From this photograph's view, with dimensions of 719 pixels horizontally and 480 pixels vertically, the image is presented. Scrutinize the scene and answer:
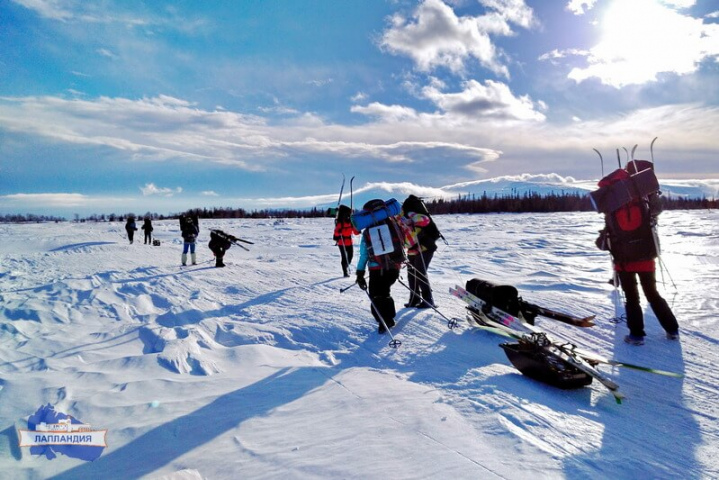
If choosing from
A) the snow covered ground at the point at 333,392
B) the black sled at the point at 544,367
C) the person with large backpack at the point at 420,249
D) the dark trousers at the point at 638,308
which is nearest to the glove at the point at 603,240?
the dark trousers at the point at 638,308

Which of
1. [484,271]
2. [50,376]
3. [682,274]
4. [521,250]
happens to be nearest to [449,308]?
[484,271]

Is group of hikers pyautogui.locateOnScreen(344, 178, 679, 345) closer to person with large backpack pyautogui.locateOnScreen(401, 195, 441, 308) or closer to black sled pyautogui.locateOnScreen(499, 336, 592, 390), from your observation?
person with large backpack pyautogui.locateOnScreen(401, 195, 441, 308)

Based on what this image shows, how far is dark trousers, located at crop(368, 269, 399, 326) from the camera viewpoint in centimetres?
571

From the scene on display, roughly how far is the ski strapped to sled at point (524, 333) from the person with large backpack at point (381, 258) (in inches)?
49.4

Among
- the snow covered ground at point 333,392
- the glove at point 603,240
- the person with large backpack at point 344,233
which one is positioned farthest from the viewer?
the person with large backpack at point 344,233

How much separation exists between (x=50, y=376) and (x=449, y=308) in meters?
5.81

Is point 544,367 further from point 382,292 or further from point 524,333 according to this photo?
point 382,292

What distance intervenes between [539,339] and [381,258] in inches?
93.6

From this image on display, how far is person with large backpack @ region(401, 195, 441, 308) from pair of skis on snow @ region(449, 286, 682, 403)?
2.30 ft

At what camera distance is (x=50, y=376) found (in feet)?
13.3

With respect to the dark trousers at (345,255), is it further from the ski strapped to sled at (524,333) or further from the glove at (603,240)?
the glove at (603,240)

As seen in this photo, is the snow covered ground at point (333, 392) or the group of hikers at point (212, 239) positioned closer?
the snow covered ground at point (333, 392)

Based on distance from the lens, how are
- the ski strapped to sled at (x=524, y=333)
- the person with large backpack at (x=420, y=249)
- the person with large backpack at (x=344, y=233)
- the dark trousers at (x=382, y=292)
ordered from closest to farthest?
1. the ski strapped to sled at (x=524, y=333)
2. the dark trousers at (x=382, y=292)
3. the person with large backpack at (x=420, y=249)
4. the person with large backpack at (x=344, y=233)

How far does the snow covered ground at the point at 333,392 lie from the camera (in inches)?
100
